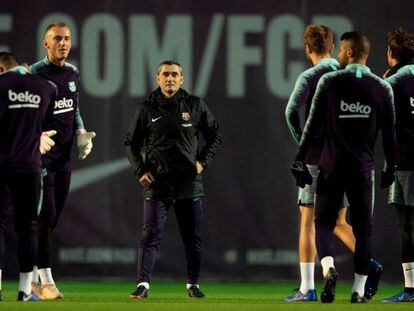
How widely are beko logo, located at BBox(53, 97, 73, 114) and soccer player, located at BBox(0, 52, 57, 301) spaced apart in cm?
82

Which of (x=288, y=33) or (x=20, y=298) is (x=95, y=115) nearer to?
(x=288, y=33)

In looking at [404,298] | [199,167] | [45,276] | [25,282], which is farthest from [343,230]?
[25,282]

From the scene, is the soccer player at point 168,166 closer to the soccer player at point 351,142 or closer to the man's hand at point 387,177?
the soccer player at point 351,142

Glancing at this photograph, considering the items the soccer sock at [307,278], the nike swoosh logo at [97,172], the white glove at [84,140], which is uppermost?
the white glove at [84,140]

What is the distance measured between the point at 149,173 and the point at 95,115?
246cm

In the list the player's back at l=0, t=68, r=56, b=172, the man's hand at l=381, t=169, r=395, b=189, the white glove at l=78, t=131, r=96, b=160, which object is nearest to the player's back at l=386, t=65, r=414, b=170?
the man's hand at l=381, t=169, r=395, b=189

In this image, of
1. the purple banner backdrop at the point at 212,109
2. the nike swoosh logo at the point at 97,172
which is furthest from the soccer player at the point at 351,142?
the nike swoosh logo at the point at 97,172

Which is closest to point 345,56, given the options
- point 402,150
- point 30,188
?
point 402,150

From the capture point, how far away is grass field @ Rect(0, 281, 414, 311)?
6926 mm

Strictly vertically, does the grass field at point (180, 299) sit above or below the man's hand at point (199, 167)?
below

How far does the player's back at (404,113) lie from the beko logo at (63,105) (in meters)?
2.42

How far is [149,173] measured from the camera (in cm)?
812

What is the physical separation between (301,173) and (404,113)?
1004 millimetres

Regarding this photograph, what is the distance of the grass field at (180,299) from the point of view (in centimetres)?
693
